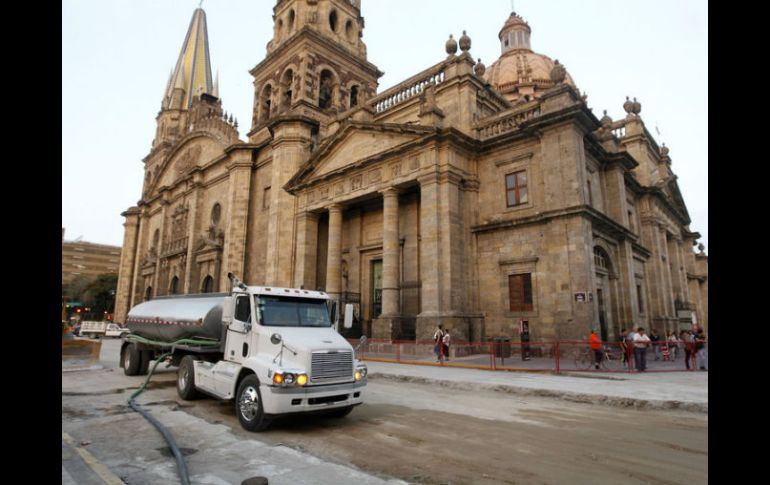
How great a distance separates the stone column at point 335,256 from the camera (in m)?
23.0

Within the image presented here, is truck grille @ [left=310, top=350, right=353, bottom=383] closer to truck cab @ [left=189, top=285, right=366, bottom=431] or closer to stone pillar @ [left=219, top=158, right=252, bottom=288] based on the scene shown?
truck cab @ [left=189, top=285, right=366, bottom=431]

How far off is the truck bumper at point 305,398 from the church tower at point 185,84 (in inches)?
2289

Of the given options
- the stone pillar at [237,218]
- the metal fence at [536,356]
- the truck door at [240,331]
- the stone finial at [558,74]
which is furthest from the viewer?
the stone pillar at [237,218]

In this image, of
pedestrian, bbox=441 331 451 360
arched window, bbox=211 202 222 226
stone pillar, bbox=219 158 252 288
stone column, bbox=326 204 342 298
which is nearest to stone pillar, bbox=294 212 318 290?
stone column, bbox=326 204 342 298

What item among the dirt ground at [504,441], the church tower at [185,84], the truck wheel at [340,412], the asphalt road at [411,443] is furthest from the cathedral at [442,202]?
the church tower at [185,84]

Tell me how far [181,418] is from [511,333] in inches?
555

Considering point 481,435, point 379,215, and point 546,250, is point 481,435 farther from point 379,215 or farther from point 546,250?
point 379,215

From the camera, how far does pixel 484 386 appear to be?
10867 millimetres

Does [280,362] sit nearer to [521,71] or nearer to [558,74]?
[558,74]

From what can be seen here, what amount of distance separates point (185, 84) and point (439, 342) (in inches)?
2297

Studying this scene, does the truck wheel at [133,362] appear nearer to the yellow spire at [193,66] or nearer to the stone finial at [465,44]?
the stone finial at [465,44]

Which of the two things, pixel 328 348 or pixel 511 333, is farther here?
pixel 511 333

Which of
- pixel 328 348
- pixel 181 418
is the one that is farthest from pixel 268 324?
pixel 181 418
